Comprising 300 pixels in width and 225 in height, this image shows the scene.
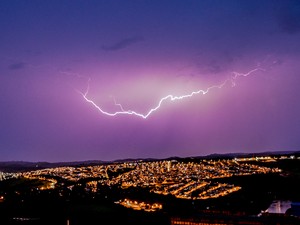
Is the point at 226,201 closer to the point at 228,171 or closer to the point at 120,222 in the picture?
the point at 120,222

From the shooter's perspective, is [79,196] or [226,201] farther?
[79,196]

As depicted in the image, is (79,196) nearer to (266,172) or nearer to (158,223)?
(158,223)

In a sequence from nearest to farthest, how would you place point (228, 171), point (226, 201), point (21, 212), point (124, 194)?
1. point (21, 212)
2. point (226, 201)
3. point (124, 194)
4. point (228, 171)

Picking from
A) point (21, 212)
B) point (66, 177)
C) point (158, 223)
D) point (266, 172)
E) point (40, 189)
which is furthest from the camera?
point (66, 177)

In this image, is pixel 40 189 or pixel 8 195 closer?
pixel 8 195

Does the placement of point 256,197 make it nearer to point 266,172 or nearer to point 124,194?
point 124,194

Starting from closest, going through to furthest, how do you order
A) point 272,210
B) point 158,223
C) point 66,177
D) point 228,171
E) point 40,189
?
point 272,210, point 158,223, point 40,189, point 228,171, point 66,177

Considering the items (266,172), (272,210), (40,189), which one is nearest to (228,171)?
(266,172)

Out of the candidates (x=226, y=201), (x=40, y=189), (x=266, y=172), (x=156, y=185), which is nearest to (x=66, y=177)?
(x=40, y=189)

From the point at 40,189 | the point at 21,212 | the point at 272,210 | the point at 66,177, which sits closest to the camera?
the point at 272,210
